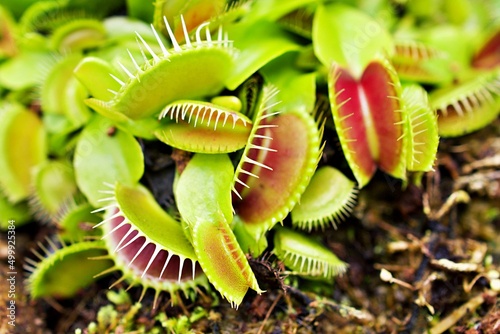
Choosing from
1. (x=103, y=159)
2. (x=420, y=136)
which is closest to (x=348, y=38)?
(x=420, y=136)

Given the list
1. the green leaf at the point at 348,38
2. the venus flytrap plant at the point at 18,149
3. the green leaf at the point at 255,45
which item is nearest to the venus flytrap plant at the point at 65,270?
the venus flytrap plant at the point at 18,149

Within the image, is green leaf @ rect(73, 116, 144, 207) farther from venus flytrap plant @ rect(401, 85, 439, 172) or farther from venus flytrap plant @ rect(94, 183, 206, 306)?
venus flytrap plant @ rect(401, 85, 439, 172)

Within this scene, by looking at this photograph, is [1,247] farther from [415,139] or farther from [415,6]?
[415,6]

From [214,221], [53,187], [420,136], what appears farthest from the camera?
[53,187]

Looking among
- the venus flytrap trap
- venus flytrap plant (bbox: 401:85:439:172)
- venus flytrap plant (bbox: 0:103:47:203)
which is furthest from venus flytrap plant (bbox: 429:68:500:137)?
venus flytrap plant (bbox: 0:103:47:203)

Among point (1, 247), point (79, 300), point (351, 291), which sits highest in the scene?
point (1, 247)

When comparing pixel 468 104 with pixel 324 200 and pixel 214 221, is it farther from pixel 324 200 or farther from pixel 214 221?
pixel 214 221

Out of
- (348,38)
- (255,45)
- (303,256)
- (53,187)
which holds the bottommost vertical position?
(303,256)

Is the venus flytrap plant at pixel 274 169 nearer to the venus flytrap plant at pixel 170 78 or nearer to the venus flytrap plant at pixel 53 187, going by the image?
the venus flytrap plant at pixel 170 78

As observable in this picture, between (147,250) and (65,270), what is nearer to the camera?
(147,250)

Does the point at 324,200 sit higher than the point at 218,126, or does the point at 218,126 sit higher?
the point at 218,126

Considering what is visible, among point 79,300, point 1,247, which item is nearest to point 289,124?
point 79,300
